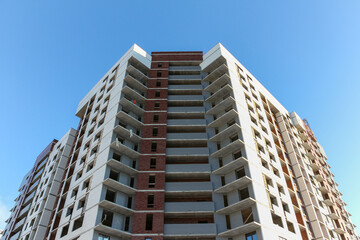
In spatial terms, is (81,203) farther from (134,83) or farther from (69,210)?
(134,83)

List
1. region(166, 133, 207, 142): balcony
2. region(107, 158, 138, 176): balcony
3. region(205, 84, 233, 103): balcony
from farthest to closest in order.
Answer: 1. region(205, 84, 233, 103): balcony
2. region(166, 133, 207, 142): balcony
3. region(107, 158, 138, 176): balcony

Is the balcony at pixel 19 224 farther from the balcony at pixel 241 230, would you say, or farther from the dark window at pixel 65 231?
the balcony at pixel 241 230

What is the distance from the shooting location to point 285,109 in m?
63.9

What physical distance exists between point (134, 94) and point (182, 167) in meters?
15.2

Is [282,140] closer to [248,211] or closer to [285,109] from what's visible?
[285,109]

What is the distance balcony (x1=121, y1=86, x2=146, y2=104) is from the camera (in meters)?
45.7

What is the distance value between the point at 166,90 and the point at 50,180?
1116 inches

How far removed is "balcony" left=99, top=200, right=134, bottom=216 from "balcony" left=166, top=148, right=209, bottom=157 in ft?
32.6

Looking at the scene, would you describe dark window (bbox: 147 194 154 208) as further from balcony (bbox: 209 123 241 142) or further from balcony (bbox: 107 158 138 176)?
balcony (bbox: 209 123 241 142)

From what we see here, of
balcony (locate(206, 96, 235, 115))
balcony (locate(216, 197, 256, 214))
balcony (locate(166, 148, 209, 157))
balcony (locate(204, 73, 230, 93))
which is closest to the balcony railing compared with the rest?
balcony (locate(216, 197, 256, 214))

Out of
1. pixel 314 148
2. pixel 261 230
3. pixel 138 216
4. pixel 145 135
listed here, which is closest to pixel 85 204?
pixel 138 216

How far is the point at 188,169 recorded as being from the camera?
39125 mm

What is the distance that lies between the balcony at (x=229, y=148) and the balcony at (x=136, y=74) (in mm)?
19936

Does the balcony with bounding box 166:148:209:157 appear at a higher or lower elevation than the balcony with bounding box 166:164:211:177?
higher
